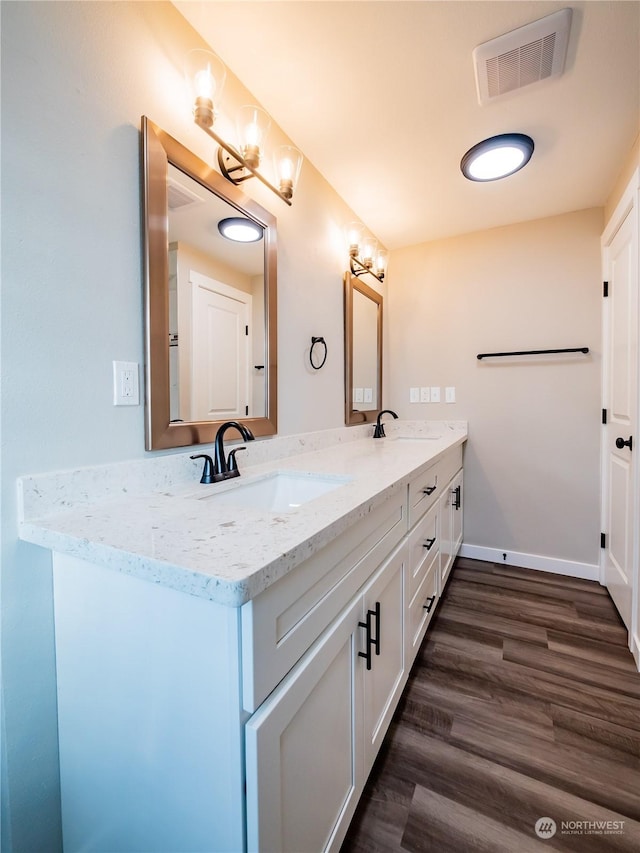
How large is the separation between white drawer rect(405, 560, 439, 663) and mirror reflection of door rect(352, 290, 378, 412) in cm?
109

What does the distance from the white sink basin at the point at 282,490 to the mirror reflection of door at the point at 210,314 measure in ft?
0.90

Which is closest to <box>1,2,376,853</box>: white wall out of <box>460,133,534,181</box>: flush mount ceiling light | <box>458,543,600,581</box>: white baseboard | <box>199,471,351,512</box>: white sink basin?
<box>199,471,351,512</box>: white sink basin

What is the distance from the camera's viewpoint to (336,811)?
2.78 feet

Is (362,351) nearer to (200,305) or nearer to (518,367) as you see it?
(518,367)

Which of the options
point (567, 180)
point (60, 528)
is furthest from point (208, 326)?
point (567, 180)

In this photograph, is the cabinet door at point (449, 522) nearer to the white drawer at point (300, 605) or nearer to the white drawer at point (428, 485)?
the white drawer at point (428, 485)

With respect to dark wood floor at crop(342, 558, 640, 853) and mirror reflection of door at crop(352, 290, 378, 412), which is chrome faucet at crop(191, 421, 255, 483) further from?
mirror reflection of door at crop(352, 290, 378, 412)

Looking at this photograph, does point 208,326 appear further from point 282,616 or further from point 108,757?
point 108,757

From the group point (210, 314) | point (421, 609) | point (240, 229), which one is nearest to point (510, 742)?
point (421, 609)

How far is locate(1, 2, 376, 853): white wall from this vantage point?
77 centimetres

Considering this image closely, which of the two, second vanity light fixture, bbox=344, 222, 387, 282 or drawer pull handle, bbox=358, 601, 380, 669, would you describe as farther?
second vanity light fixture, bbox=344, 222, 387, 282

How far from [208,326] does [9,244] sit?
575 millimetres

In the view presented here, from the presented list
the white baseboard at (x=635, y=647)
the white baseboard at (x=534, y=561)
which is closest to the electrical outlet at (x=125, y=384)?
the white baseboard at (x=635, y=647)

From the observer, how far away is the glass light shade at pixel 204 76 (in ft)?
3.52
